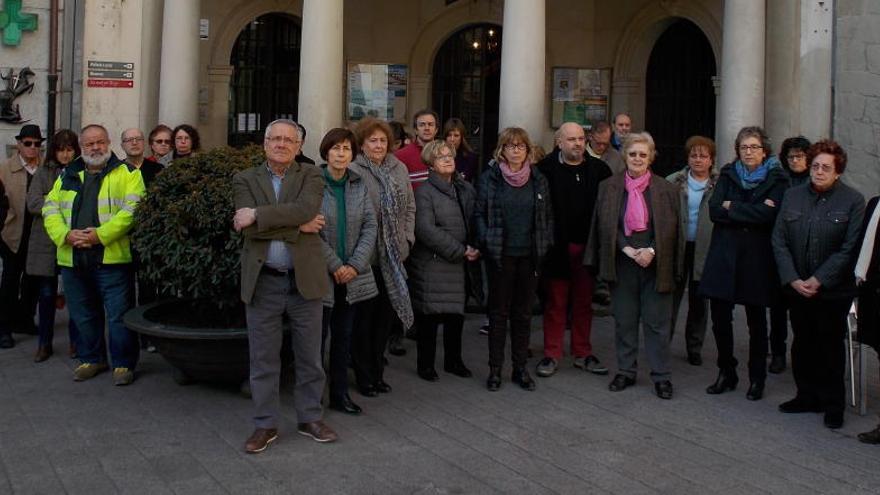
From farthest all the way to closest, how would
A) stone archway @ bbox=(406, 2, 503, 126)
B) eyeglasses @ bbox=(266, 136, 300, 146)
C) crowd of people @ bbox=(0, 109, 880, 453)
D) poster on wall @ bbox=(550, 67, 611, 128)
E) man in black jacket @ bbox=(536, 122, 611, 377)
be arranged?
stone archway @ bbox=(406, 2, 503, 126), poster on wall @ bbox=(550, 67, 611, 128), man in black jacket @ bbox=(536, 122, 611, 377), crowd of people @ bbox=(0, 109, 880, 453), eyeglasses @ bbox=(266, 136, 300, 146)

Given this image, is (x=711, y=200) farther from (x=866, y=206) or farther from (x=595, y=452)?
(x=595, y=452)

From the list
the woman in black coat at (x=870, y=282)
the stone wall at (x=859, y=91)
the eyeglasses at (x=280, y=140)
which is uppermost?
→ the stone wall at (x=859, y=91)

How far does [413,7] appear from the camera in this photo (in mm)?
16719

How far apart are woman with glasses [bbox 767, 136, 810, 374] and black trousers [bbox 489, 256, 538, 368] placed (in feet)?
6.56

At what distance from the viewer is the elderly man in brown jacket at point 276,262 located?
507 cm

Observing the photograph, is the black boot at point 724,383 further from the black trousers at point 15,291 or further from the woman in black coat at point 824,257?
the black trousers at point 15,291

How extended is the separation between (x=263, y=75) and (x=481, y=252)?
1107cm

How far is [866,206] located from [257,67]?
42.1 feet

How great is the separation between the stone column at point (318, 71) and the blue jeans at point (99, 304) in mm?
5094

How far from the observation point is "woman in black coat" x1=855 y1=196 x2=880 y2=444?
18.4 feet

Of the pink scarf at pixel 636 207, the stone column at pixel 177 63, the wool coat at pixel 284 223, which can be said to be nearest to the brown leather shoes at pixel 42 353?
the wool coat at pixel 284 223

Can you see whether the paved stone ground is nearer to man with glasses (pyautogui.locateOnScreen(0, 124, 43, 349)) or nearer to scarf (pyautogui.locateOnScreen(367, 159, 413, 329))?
scarf (pyautogui.locateOnScreen(367, 159, 413, 329))

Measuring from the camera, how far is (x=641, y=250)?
6.55 m

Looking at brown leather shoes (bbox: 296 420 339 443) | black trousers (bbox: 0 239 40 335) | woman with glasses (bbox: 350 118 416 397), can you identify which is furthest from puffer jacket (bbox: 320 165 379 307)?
black trousers (bbox: 0 239 40 335)
